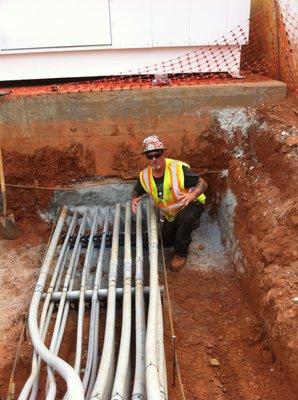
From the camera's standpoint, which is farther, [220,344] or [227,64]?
[227,64]

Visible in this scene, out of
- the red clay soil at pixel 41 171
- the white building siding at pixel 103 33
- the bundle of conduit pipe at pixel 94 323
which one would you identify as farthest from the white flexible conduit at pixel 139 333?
the white building siding at pixel 103 33

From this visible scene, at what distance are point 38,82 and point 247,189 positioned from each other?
10.3 ft

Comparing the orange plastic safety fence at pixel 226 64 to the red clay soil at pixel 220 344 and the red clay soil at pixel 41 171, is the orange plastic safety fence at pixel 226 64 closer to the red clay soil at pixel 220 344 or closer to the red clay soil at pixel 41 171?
the red clay soil at pixel 41 171

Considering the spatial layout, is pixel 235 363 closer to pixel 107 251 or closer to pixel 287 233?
pixel 287 233

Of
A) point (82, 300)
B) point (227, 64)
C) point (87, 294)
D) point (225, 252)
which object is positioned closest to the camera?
point (82, 300)

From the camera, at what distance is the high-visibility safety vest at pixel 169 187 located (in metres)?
4.26

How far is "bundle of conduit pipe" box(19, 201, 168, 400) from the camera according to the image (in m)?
2.66

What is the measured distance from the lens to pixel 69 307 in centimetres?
397

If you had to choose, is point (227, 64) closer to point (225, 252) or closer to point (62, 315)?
point (225, 252)

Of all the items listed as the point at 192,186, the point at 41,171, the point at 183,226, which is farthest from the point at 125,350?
the point at 41,171

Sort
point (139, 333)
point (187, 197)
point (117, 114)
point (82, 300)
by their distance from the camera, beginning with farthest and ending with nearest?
1. point (117, 114)
2. point (187, 197)
3. point (82, 300)
4. point (139, 333)

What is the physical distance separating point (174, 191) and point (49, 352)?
2.09 metres

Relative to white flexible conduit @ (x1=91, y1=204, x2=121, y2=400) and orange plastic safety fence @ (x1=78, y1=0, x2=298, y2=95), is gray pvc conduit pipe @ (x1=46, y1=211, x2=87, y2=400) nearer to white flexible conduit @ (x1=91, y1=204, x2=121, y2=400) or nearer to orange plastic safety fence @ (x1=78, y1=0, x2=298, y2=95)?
white flexible conduit @ (x1=91, y1=204, x2=121, y2=400)

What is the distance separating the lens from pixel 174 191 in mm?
4324
